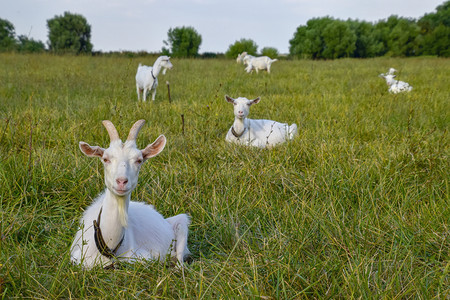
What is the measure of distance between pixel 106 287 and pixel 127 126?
9.27 ft

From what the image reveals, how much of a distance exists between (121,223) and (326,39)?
4443 cm

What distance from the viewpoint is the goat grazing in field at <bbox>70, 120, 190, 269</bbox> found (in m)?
1.80

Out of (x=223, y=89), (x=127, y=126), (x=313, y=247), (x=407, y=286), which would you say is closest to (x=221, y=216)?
(x=313, y=247)

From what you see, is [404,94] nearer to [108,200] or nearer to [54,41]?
[108,200]

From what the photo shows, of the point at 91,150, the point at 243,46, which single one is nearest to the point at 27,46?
the point at 91,150

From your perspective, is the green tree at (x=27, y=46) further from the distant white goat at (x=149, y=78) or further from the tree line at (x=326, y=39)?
the tree line at (x=326, y=39)

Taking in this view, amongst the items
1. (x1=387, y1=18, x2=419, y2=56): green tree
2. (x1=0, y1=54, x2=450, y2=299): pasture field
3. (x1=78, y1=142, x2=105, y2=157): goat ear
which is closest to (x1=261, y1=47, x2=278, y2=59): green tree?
(x1=387, y1=18, x2=419, y2=56): green tree

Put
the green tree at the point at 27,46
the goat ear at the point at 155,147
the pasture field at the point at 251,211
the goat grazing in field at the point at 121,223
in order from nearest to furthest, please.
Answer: the pasture field at the point at 251,211, the goat grazing in field at the point at 121,223, the goat ear at the point at 155,147, the green tree at the point at 27,46

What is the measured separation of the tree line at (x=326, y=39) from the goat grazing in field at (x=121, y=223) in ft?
112

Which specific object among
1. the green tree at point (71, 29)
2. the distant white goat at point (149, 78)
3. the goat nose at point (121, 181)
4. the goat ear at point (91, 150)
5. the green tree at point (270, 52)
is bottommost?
the goat nose at point (121, 181)

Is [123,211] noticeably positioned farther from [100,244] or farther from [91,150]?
[91,150]

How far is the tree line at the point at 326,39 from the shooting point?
123 ft

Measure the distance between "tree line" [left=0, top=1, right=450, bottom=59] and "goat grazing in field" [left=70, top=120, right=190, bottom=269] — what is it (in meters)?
34.1

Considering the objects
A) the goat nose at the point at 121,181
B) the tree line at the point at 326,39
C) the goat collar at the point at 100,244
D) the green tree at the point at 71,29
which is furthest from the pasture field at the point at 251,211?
the green tree at the point at 71,29
